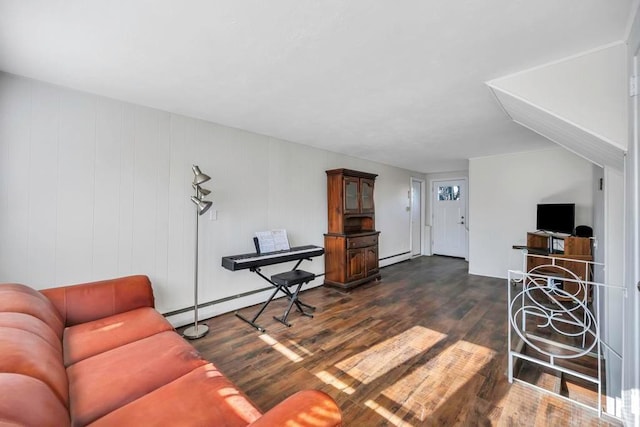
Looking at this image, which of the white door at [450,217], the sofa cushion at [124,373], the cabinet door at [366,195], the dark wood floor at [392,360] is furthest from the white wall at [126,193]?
the white door at [450,217]

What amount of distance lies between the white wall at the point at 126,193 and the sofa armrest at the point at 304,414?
2435mm

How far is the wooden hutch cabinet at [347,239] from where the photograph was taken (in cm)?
432

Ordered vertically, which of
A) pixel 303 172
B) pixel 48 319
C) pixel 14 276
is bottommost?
pixel 48 319

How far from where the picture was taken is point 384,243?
233 inches

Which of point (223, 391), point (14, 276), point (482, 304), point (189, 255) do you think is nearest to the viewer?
point (223, 391)

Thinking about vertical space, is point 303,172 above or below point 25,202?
above

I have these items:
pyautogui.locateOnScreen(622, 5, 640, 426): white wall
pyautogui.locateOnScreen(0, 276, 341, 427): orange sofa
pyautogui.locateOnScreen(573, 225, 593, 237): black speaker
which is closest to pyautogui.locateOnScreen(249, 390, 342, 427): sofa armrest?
pyautogui.locateOnScreen(0, 276, 341, 427): orange sofa

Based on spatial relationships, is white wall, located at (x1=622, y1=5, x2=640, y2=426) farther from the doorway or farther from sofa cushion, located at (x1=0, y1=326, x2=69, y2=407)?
the doorway

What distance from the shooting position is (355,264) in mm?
4426

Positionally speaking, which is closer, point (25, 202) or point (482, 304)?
point (25, 202)

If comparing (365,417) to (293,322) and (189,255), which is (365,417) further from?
(189,255)

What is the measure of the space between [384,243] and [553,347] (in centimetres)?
351

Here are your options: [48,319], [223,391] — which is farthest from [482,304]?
[48,319]

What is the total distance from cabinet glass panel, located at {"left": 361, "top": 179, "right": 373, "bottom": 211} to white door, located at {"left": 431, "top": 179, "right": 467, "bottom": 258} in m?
3.10
